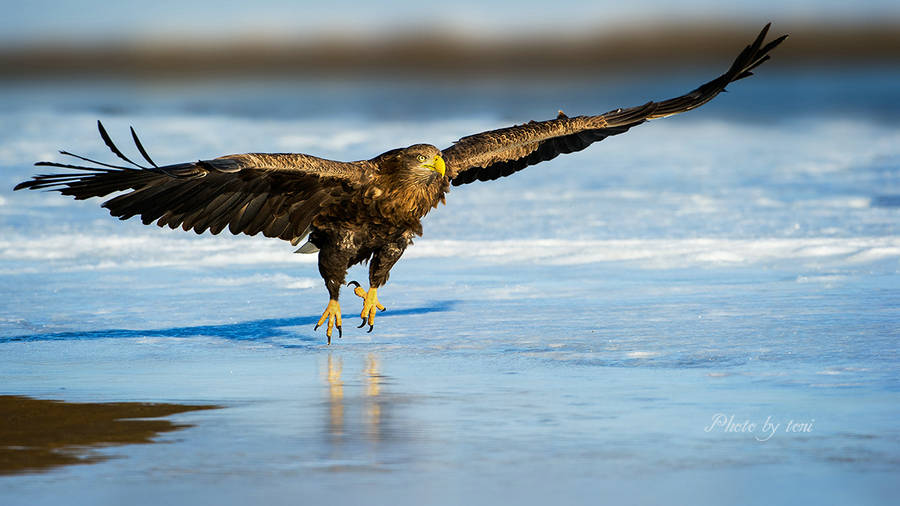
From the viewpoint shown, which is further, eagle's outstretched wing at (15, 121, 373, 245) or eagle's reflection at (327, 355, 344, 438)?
eagle's outstretched wing at (15, 121, 373, 245)

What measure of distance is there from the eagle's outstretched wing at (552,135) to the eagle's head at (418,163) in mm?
661

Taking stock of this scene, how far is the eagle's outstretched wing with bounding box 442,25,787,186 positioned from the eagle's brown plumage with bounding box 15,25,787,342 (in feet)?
0.05

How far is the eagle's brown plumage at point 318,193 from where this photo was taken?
22.5 ft

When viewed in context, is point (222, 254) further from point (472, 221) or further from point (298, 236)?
point (298, 236)

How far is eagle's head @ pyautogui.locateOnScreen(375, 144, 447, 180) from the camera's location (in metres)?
7.52

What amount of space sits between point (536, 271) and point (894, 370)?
4.49m

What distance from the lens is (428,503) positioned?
398 cm

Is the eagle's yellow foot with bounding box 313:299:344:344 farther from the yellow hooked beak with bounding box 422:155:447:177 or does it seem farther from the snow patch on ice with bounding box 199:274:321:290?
the snow patch on ice with bounding box 199:274:321:290

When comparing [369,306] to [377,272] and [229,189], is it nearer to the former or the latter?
[377,272]

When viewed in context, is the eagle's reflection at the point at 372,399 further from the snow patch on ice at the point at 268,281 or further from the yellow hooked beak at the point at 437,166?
the snow patch on ice at the point at 268,281

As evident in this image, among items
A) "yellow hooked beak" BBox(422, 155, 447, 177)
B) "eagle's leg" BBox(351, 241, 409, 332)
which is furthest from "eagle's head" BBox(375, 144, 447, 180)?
"eagle's leg" BBox(351, 241, 409, 332)

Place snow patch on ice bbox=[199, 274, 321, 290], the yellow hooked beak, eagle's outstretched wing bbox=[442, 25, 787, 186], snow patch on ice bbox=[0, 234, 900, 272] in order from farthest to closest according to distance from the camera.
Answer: snow patch on ice bbox=[0, 234, 900, 272]
snow patch on ice bbox=[199, 274, 321, 290]
eagle's outstretched wing bbox=[442, 25, 787, 186]
the yellow hooked beak

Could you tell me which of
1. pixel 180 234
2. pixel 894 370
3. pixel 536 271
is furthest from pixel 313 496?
pixel 180 234

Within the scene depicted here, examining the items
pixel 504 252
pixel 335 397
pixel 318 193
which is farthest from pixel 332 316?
pixel 504 252
